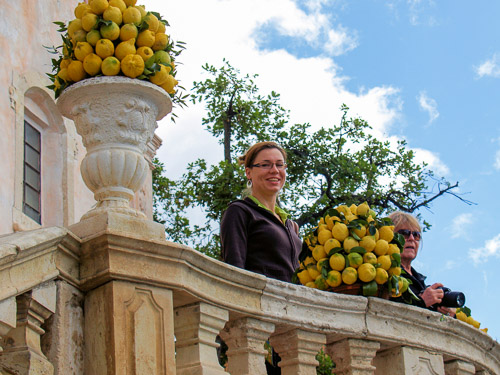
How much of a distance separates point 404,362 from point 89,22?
2240 millimetres

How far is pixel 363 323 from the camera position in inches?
178

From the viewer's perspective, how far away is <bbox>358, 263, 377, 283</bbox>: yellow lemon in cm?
458

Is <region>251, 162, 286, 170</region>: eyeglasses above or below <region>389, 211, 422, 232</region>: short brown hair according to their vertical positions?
above

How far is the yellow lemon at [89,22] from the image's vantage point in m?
4.18

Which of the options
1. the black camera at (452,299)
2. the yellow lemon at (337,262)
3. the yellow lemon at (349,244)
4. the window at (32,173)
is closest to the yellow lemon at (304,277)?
the yellow lemon at (337,262)

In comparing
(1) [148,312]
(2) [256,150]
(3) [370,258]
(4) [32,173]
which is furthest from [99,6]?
(4) [32,173]

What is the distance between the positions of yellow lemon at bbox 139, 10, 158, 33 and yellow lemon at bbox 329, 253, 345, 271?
139 cm

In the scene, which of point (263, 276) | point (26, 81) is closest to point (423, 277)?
point (263, 276)

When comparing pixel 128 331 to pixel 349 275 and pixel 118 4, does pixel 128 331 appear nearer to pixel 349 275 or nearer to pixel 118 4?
pixel 349 275

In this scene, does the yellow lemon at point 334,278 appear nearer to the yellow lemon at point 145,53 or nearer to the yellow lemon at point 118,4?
the yellow lemon at point 145,53

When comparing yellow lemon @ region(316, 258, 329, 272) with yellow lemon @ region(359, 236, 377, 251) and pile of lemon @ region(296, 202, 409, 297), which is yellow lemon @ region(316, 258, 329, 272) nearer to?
pile of lemon @ region(296, 202, 409, 297)

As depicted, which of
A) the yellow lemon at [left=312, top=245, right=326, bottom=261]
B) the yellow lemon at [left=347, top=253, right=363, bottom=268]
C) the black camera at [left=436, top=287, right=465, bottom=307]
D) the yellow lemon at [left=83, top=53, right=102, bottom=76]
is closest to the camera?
the yellow lemon at [left=83, top=53, right=102, bottom=76]

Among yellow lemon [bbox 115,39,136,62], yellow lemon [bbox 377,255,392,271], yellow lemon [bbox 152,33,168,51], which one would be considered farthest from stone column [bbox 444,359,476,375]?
yellow lemon [bbox 115,39,136,62]

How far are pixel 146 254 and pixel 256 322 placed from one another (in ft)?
2.12
